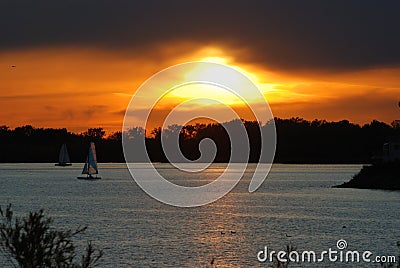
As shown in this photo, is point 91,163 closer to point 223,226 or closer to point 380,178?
point 380,178

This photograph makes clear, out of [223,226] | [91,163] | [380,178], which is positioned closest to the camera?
[223,226]

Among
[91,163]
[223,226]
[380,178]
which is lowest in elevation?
[223,226]

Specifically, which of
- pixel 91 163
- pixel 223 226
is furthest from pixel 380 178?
pixel 91 163

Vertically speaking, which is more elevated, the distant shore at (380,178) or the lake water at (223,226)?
the distant shore at (380,178)

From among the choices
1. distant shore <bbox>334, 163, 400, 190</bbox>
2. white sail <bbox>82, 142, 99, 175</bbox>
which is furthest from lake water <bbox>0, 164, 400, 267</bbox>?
white sail <bbox>82, 142, 99, 175</bbox>

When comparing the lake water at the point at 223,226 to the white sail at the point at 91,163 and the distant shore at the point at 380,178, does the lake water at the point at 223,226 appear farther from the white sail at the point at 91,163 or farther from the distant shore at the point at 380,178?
the white sail at the point at 91,163

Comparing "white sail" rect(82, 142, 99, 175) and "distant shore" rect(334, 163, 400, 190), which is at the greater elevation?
"white sail" rect(82, 142, 99, 175)

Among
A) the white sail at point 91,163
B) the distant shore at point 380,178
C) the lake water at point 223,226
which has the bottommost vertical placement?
the lake water at point 223,226

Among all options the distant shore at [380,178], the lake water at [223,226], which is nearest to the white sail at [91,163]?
the lake water at [223,226]

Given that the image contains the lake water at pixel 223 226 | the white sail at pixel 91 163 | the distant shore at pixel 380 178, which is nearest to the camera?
the lake water at pixel 223 226

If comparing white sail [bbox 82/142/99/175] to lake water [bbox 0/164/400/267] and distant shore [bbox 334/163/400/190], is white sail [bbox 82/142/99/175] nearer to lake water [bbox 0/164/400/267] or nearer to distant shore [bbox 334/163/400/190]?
lake water [bbox 0/164/400/267]

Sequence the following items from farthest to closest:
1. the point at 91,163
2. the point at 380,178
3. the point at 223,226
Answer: the point at 91,163 < the point at 380,178 < the point at 223,226

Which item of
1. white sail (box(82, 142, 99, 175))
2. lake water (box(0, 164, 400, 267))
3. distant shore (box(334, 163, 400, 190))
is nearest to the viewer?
lake water (box(0, 164, 400, 267))

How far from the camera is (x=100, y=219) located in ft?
218
